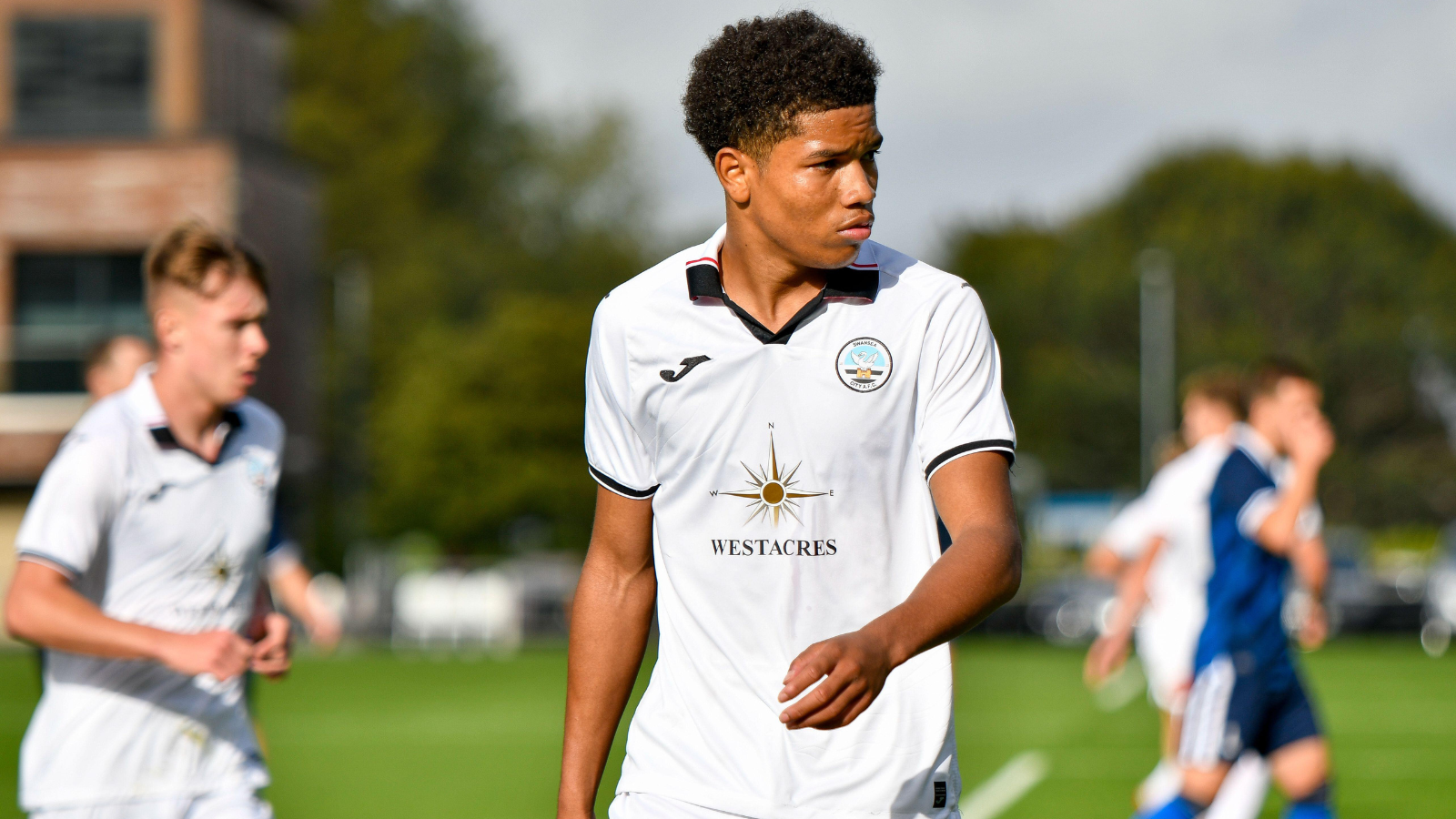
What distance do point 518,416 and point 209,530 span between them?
46.1m

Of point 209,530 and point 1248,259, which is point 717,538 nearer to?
point 209,530

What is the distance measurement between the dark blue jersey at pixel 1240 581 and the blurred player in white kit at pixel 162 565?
4.59 m

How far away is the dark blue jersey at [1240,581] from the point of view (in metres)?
8.45

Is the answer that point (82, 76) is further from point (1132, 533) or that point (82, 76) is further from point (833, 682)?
point (833, 682)

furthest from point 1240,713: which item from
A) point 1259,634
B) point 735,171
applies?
point 735,171

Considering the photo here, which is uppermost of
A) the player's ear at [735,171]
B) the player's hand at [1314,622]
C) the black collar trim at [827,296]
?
the player's ear at [735,171]

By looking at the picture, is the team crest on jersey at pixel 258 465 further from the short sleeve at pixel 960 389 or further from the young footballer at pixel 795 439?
the short sleeve at pixel 960 389

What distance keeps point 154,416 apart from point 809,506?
7.86 feet

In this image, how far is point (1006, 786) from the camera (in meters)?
14.1

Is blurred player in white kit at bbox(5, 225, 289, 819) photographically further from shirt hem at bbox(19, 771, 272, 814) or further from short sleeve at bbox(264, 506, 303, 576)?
short sleeve at bbox(264, 506, 303, 576)

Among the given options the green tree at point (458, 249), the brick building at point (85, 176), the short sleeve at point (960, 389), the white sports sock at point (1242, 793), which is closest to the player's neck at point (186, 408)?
the short sleeve at point (960, 389)

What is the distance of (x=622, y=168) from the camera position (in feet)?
228

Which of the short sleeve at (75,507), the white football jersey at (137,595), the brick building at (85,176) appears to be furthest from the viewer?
the brick building at (85,176)

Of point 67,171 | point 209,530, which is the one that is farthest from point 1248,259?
point 209,530
